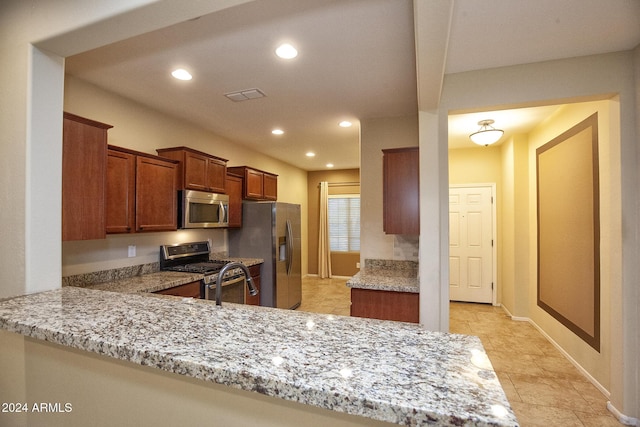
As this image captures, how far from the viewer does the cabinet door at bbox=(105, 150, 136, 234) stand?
2.62 m

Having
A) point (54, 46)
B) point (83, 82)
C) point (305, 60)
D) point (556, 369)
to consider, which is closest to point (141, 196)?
point (83, 82)

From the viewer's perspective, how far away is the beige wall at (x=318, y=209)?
7.33m

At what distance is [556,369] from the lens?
9.64ft

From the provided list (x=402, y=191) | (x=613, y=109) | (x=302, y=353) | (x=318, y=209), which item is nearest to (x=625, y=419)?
(x=613, y=109)

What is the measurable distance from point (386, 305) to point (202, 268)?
2.02 m

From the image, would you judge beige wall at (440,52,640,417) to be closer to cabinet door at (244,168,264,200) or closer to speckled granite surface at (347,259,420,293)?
speckled granite surface at (347,259,420,293)

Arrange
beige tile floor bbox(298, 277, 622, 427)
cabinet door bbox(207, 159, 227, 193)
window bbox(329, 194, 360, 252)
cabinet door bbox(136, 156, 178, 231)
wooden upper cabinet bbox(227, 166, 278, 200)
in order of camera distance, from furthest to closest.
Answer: window bbox(329, 194, 360, 252), wooden upper cabinet bbox(227, 166, 278, 200), cabinet door bbox(207, 159, 227, 193), cabinet door bbox(136, 156, 178, 231), beige tile floor bbox(298, 277, 622, 427)

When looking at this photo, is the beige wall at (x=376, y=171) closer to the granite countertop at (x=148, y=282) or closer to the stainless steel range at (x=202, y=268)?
the stainless steel range at (x=202, y=268)

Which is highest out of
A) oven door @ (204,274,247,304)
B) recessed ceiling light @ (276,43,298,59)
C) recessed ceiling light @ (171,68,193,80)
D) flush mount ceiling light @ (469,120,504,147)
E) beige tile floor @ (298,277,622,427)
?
recessed ceiling light @ (171,68,193,80)

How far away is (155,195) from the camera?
3.07 meters

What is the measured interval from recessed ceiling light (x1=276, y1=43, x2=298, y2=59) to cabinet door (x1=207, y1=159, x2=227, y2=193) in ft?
6.20

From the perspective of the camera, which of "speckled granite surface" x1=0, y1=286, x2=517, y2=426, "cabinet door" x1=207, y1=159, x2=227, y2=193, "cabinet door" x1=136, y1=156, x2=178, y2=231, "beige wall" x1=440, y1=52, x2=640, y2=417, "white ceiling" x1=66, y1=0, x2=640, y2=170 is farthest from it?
"cabinet door" x1=207, y1=159, x2=227, y2=193

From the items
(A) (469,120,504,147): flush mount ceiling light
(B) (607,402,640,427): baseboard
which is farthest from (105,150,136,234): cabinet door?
(B) (607,402,640,427): baseboard

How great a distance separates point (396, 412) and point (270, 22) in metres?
2.08
